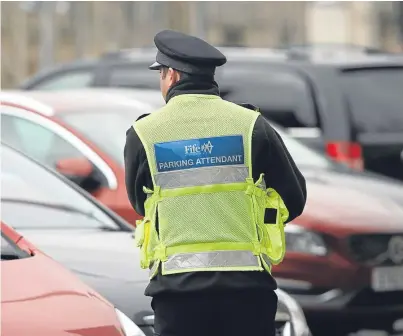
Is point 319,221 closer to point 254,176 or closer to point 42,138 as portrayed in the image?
point 42,138

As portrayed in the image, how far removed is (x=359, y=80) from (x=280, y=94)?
629 mm

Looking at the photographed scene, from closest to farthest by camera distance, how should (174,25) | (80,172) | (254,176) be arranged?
1. (254,176)
2. (80,172)
3. (174,25)

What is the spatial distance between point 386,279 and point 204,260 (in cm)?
306

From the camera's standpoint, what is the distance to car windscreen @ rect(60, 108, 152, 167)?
7562 mm

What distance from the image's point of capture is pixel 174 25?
5153 centimetres

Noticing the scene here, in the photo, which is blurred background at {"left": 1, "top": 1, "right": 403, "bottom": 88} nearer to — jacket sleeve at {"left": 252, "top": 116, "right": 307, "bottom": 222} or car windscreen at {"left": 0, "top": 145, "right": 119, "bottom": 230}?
car windscreen at {"left": 0, "top": 145, "right": 119, "bottom": 230}

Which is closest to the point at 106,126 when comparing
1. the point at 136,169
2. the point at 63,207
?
the point at 63,207

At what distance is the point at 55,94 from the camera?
328 inches

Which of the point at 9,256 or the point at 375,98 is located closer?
the point at 9,256

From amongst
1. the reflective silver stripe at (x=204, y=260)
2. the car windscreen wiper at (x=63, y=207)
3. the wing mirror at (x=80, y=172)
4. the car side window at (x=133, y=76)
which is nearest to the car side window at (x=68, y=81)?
the car side window at (x=133, y=76)

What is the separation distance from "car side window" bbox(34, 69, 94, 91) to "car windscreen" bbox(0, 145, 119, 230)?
5329mm

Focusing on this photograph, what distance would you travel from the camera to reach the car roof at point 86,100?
7.89m

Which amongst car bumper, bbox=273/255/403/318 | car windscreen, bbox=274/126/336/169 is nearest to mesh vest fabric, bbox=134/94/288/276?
car bumper, bbox=273/255/403/318

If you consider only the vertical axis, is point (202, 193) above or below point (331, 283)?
above
